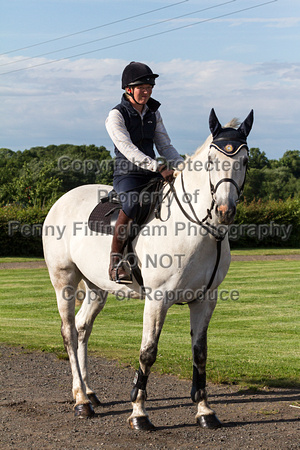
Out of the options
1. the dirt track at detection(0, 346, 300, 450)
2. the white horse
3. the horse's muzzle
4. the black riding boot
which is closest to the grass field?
the dirt track at detection(0, 346, 300, 450)

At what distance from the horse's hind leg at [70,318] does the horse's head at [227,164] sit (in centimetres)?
255

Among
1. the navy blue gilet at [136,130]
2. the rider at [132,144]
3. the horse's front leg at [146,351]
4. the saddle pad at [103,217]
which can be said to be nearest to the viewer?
the horse's front leg at [146,351]

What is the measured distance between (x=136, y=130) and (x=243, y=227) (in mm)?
25910

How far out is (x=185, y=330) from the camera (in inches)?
443

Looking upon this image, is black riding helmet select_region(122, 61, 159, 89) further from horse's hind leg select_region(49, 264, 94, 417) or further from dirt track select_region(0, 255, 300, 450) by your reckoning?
dirt track select_region(0, 255, 300, 450)

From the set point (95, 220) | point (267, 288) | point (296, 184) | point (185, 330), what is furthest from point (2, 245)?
point (296, 184)

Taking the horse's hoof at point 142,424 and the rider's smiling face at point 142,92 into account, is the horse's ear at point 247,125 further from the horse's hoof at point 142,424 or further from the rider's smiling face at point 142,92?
the horse's hoof at point 142,424

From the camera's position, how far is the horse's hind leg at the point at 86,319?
653cm

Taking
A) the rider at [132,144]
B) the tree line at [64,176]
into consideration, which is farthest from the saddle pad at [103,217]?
the tree line at [64,176]

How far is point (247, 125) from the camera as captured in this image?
487 centimetres

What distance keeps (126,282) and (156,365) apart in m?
2.60

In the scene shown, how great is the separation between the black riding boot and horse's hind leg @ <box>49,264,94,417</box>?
1149 mm

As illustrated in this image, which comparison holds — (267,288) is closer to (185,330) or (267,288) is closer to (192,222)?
(185,330)

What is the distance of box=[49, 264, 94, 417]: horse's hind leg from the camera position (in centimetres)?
603
